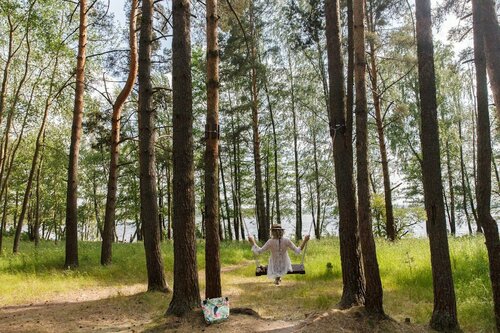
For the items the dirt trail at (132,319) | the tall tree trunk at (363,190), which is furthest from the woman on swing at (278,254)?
the tall tree trunk at (363,190)

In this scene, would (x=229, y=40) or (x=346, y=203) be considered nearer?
(x=346, y=203)

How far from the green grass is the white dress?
46 cm

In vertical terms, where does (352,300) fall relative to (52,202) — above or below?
below

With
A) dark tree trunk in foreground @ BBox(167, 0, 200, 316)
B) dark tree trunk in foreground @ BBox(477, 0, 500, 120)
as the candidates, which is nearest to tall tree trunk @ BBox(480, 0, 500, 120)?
dark tree trunk in foreground @ BBox(477, 0, 500, 120)

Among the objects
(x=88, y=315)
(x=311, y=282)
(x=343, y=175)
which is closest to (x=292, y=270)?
(x=311, y=282)

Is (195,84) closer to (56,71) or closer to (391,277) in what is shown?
(56,71)

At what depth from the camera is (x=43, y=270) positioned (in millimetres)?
11180

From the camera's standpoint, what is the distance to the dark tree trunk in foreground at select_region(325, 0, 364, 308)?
6.47 metres


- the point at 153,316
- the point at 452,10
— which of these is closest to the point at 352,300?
the point at 153,316

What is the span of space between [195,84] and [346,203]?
1794cm

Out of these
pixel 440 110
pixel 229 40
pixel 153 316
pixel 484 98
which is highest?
A: pixel 229 40

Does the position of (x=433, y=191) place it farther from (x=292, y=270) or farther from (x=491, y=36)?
(x=292, y=270)

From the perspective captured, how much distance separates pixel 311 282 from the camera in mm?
10305

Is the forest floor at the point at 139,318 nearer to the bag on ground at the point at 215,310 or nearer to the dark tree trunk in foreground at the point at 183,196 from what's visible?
the bag on ground at the point at 215,310
